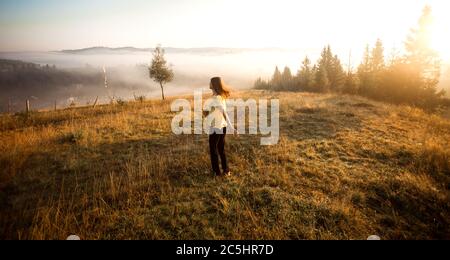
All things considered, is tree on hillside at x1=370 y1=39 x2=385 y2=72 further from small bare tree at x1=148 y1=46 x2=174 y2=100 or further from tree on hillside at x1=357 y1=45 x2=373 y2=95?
small bare tree at x1=148 y1=46 x2=174 y2=100

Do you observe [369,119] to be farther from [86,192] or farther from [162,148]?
[86,192]

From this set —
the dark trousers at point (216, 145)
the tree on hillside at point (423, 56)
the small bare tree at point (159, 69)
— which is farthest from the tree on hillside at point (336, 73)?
the dark trousers at point (216, 145)

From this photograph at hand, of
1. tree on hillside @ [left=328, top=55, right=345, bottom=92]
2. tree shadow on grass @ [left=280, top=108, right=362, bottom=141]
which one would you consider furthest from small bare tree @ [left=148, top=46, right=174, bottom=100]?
tree on hillside @ [left=328, top=55, right=345, bottom=92]

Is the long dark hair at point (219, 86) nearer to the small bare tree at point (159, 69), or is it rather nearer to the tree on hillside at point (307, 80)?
the small bare tree at point (159, 69)

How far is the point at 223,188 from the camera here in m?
6.12

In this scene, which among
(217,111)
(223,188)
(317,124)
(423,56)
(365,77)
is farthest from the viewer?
(365,77)

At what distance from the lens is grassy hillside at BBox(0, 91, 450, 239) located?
182 inches

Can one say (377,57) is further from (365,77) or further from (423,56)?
(423,56)

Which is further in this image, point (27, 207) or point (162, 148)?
point (162, 148)

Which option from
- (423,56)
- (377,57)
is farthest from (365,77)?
(423,56)

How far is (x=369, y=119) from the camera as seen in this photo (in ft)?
50.0
